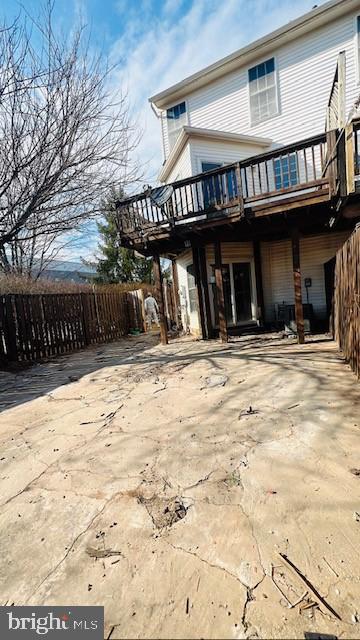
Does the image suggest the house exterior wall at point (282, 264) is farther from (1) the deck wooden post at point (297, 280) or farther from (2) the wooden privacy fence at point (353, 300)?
(2) the wooden privacy fence at point (353, 300)

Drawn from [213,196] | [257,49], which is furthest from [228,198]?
[257,49]

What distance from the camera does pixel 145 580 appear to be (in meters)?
1.46

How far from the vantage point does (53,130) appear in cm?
575

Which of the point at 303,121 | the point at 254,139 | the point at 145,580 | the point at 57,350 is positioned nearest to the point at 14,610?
the point at 145,580

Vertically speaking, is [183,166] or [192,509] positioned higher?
[183,166]

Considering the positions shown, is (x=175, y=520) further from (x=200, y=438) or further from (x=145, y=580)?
(x=200, y=438)

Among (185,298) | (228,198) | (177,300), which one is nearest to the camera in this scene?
(228,198)

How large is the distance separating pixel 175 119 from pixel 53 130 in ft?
23.0

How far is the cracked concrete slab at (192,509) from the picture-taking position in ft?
4.36

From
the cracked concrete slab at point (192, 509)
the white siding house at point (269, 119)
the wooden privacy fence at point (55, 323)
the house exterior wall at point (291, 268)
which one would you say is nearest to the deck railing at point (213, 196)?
the white siding house at point (269, 119)

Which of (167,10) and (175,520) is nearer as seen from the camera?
(175,520)

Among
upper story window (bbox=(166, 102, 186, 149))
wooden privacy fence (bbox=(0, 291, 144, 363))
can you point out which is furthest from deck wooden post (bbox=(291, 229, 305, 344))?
upper story window (bbox=(166, 102, 186, 149))

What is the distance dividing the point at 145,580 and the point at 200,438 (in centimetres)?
140

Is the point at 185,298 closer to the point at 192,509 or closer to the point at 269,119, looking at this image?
the point at 269,119
